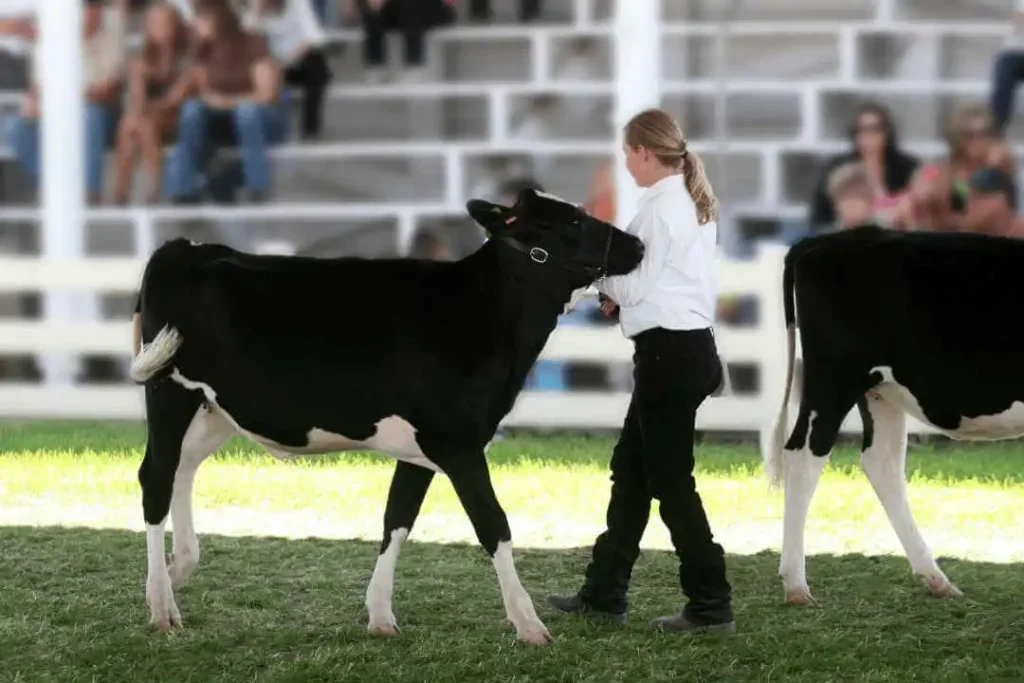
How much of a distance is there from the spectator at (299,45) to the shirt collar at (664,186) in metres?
7.14

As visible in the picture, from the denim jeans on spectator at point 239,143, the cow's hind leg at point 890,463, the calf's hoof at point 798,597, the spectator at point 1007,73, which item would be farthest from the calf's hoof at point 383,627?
the denim jeans on spectator at point 239,143

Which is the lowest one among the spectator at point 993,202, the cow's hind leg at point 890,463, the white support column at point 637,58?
the cow's hind leg at point 890,463

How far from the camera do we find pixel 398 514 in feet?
19.1

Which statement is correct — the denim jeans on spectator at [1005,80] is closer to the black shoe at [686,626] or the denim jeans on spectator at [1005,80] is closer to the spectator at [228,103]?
the spectator at [228,103]

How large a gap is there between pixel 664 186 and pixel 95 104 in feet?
25.8

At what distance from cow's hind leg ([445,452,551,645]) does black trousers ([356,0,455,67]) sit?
7.43m

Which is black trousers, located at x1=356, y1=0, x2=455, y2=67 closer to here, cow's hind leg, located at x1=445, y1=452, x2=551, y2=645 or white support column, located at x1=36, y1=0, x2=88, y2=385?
white support column, located at x1=36, y1=0, x2=88, y2=385

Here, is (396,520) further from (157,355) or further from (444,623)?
(157,355)

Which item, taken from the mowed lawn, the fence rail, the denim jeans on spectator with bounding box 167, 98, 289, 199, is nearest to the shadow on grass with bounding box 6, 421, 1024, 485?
the mowed lawn

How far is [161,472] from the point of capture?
5.86 metres

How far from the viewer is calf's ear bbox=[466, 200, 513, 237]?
568 centimetres

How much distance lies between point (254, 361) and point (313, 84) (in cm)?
701

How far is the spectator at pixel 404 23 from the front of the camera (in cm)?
1248

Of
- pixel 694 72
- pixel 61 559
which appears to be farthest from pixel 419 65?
pixel 61 559
